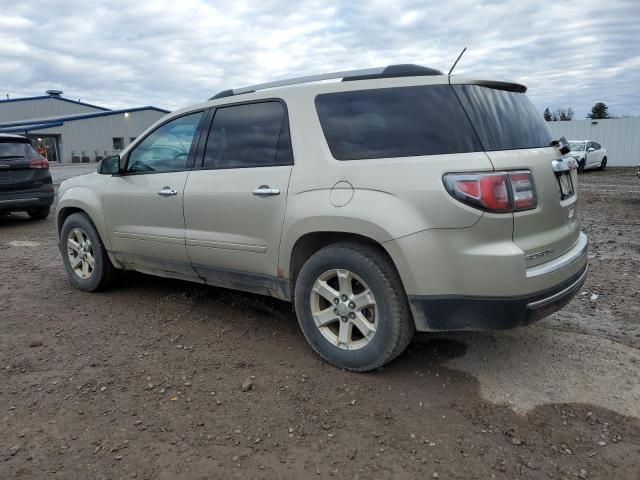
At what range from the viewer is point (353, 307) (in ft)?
10.3

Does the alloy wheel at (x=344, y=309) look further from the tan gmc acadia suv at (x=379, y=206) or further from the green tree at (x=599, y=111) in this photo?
the green tree at (x=599, y=111)

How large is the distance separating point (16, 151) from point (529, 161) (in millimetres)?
9494

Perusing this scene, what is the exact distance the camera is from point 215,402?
2.97 m

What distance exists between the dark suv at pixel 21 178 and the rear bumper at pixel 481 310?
884cm

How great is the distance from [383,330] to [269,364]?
881mm

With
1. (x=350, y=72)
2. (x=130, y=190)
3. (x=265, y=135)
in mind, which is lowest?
(x=130, y=190)

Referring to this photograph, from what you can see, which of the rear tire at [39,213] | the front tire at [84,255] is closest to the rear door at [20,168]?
the rear tire at [39,213]

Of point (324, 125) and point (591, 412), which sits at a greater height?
point (324, 125)

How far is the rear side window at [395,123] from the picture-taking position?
286cm

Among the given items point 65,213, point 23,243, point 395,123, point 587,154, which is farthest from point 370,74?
point 587,154

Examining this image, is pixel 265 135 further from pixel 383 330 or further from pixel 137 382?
pixel 137 382

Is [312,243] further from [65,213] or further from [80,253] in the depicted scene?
[65,213]

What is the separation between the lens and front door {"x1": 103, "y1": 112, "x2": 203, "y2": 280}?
4.08 m

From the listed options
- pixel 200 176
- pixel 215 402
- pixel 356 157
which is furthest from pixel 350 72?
pixel 215 402
